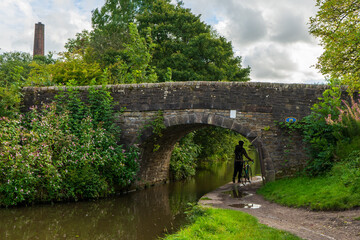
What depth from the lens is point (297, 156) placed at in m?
9.60

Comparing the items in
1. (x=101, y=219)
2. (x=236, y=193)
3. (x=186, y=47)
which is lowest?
(x=101, y=219)

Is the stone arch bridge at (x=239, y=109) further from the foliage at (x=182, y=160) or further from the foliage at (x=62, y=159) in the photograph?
the foliage at (x=182, y=160)

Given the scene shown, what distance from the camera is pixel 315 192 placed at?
731cm

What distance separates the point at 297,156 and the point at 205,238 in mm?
5611

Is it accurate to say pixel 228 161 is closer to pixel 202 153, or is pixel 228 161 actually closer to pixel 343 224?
pixel 202 153

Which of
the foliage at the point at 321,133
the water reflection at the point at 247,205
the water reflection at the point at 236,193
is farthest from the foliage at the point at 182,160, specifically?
the water reflection at the point at 247,205

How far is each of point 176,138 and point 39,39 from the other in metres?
43.8

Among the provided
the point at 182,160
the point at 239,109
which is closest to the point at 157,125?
the point at 239,109

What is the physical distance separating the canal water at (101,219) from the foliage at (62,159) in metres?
0.37

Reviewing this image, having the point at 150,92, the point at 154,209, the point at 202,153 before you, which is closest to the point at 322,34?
the point at 150,92

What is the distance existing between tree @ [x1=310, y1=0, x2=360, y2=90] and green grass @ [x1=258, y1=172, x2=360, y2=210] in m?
2.02

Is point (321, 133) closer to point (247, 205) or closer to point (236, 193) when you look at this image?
point (236, 193)

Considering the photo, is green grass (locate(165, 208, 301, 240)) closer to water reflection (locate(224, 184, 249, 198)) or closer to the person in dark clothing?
water reflection (locate(224, 184, 249, 198))

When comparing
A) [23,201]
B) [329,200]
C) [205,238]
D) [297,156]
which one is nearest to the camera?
[205,238]
